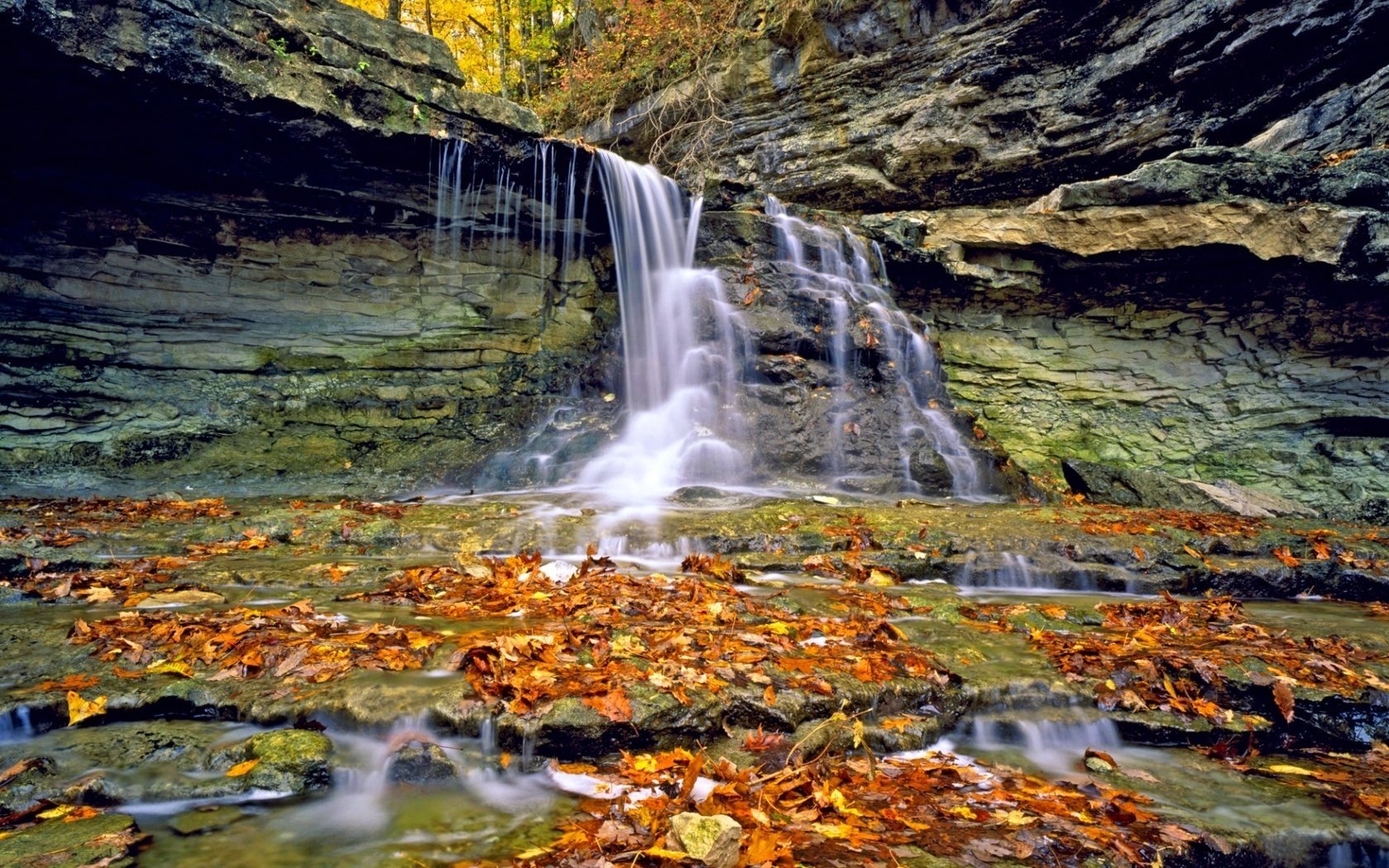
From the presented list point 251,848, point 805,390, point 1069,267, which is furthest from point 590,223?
point 251,848

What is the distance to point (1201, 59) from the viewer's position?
1077 centimetres

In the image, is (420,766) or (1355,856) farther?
(420,766)

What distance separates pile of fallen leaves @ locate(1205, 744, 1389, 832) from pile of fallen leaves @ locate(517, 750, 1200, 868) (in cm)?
78

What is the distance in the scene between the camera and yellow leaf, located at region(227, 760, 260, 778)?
8.30ft

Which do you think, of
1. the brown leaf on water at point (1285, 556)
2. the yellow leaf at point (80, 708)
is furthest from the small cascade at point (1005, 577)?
the yellow leaf at point (80, 708)

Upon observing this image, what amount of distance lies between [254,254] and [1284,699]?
40.6 feet

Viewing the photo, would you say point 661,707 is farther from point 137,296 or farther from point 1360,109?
point 1360,109

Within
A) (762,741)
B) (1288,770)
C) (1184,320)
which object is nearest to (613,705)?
(762,741)

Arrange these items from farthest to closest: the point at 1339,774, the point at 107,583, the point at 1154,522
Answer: the point at 1154,522, the point at 107,583, the point at 1339,774

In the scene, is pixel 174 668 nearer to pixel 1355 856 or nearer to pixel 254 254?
pixel 1355 856

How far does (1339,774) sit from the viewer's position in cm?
298

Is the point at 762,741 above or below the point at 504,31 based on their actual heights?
below

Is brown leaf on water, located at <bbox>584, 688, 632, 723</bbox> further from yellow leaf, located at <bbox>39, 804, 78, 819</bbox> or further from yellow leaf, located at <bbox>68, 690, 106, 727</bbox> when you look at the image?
yellow leaf, located at <bbox>68, 690, 106, 727</bbox>

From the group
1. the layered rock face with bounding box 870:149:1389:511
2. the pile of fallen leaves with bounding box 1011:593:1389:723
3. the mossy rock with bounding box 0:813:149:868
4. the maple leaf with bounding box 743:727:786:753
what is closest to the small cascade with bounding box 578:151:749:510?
the layered rock face with bounding box 870:149:1389:511
